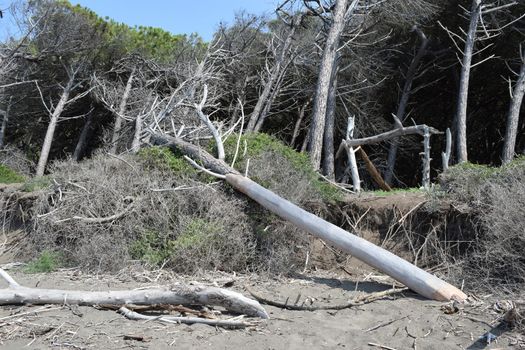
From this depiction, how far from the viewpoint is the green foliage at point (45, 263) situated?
9024 mm

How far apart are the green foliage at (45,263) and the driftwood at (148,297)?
6.68ft

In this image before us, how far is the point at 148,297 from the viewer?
6496mm

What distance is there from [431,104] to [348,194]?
13483 mm

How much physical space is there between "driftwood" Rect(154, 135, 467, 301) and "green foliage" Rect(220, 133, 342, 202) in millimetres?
436

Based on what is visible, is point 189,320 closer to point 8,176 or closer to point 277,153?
point 277,153

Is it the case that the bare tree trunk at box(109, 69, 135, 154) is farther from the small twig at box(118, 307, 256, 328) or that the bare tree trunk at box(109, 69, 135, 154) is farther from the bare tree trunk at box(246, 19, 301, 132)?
the small twig at box(118, 307, 256, 328)

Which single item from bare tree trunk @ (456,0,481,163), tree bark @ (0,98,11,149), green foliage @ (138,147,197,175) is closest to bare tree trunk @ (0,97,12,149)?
tree bark @ (0,98,11,149)

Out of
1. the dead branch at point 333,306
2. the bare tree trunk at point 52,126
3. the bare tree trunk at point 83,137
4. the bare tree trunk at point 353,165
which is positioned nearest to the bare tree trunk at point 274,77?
the bare tree trunk at point 353,165

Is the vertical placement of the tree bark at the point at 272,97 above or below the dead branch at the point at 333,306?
above

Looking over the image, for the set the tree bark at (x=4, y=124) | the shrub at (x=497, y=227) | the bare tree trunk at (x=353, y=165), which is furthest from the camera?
the tree bark at (x=4, y=124)

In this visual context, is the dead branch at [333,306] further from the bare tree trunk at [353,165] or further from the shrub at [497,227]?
the bare tree trunk at [353,165]

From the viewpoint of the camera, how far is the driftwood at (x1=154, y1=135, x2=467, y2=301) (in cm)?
702

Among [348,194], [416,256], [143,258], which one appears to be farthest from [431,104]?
[143,258]

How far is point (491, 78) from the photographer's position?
2033 centimetres
